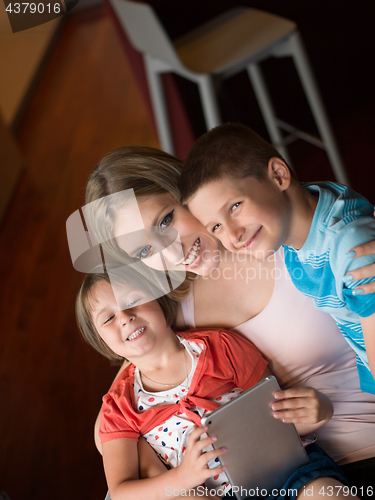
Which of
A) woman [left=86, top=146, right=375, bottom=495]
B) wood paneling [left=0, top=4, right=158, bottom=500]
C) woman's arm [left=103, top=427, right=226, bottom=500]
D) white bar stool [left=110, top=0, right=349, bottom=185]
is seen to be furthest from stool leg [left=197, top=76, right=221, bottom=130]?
woman's arm [left=103, top=427, right=226, bottom=500]

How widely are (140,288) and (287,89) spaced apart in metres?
1.73

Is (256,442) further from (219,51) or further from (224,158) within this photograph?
(219,51)

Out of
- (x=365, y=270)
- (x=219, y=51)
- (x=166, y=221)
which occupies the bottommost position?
(x=365, y=270)

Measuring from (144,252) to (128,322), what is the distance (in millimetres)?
98

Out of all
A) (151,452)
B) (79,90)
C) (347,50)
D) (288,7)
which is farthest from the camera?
(347,50)

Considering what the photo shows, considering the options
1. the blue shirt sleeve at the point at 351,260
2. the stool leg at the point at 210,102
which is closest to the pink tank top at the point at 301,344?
the blue shirt sleeve at the point at 351,260

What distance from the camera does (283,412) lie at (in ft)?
1.64

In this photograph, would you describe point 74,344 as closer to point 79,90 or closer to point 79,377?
point 79,377

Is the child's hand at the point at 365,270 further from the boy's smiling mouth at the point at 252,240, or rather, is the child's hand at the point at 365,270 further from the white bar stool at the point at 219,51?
the white bar stool at the point at 219,51

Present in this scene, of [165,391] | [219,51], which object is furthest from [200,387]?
[219,51]

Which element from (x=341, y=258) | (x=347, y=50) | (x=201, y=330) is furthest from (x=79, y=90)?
(x=347, y=50)

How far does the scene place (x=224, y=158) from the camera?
52cm

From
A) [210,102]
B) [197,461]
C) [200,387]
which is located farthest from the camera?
[210,102]

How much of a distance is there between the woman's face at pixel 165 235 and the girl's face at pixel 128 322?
53 millimetres
